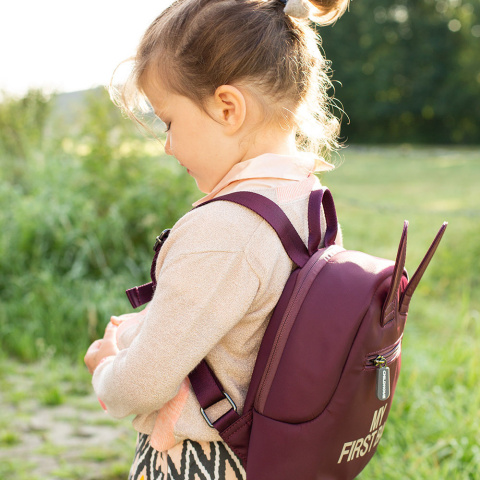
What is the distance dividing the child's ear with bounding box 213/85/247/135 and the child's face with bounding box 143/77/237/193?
0.02m

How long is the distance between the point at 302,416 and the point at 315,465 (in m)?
0.11

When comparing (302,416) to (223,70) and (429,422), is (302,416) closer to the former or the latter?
(223,70)

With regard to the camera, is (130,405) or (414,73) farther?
(414,73)

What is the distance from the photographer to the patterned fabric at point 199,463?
3.99 feet

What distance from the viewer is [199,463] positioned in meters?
1.22

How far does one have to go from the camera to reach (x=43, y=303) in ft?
12.6

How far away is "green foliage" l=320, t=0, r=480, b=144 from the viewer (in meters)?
27.9

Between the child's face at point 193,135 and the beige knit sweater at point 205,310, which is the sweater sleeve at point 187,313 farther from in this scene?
the child's face at point 193,135

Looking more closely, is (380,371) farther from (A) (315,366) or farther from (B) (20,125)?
(B) (20,125)

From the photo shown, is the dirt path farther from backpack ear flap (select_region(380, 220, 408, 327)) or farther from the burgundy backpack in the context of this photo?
backpack ear flap (select_region(380, 220, 408, 327))

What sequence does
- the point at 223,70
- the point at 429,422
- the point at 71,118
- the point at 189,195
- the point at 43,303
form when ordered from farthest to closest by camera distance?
1. the point at 71,118
2. the point at 189,195
3. the point at 43,303
4. the point at 429,422
5. the point at 223,70

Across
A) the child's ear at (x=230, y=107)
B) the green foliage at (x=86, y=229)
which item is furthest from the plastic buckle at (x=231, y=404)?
the green foliage at (x=86, y=229)

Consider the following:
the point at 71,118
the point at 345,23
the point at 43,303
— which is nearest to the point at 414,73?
the point at 345,23

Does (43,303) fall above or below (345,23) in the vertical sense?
above
